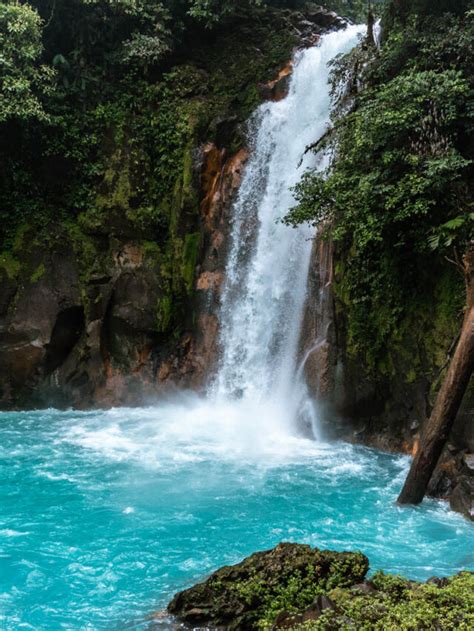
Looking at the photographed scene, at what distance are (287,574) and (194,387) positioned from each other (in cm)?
956

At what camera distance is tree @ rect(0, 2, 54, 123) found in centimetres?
1401

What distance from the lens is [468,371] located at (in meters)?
7.36

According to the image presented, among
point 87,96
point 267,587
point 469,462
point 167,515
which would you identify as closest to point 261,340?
point 469,462

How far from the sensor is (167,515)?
795cm

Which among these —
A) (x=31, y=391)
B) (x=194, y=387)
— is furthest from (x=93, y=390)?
(x=194, y=387)

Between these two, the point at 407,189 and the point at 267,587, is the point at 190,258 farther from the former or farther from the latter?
the point at 267,587

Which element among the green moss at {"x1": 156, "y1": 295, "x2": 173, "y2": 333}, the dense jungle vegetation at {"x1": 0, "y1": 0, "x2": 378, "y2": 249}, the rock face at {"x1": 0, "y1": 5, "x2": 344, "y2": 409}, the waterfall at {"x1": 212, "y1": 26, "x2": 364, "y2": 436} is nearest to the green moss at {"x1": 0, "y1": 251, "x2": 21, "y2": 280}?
the rock face at {"x1": 0, "y1": 5, "x2": 344, "y2": 409}

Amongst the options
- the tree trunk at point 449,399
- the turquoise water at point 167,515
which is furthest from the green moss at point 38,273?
the tree trunk at point 449,399

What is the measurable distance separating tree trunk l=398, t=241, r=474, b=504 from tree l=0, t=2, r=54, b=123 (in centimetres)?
1124

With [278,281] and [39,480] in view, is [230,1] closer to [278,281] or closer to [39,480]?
[278,281]

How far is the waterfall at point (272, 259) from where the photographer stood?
13.2 metres

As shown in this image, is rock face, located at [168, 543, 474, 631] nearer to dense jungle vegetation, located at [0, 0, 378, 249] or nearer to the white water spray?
the white water spray

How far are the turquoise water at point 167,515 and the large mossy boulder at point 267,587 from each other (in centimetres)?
66

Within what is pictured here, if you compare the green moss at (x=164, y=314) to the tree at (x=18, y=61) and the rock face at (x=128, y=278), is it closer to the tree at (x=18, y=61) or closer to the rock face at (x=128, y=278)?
the rock face at (x=128, y=278)
